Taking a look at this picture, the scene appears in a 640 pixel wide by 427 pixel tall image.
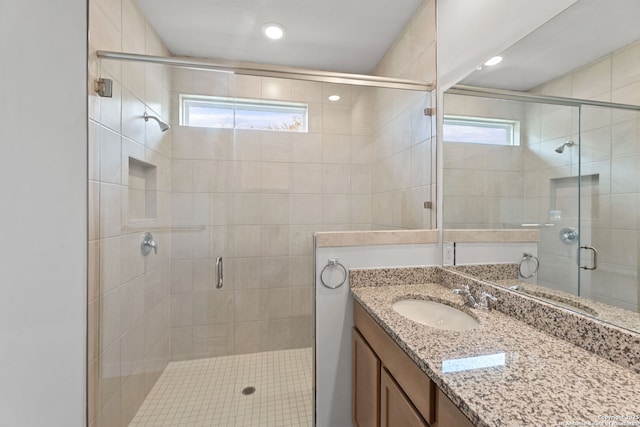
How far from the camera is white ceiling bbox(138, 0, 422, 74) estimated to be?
171 cm

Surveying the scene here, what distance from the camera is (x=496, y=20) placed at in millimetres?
1223

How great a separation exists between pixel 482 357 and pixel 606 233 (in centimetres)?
55

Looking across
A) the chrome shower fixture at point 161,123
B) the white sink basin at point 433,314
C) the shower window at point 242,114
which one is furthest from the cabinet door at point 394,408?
the chrome shower fixture at point 161,123

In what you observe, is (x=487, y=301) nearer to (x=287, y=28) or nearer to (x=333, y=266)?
(x=333, y=266)

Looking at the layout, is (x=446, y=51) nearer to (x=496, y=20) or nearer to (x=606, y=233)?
(x=496, y=20)

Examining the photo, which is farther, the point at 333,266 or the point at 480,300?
the point at 333,266

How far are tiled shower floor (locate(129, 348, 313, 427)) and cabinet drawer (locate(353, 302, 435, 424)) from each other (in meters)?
0.61

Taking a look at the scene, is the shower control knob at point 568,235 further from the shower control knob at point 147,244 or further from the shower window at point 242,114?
the shower control knob at point 147,244

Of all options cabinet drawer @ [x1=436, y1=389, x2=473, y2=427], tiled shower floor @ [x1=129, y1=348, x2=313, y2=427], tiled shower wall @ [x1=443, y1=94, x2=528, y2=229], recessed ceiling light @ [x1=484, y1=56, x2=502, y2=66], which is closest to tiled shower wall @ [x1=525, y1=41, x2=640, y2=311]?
tiled shower wall @ [x1=443, y1=94, x2=528, y2=229]

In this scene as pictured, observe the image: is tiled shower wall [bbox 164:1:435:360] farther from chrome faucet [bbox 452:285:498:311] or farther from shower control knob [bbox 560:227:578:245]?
shower control knob [bbox 560:227:578:245]

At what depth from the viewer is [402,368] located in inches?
36.1

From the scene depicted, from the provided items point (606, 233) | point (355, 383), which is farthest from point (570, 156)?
point (355, 383)

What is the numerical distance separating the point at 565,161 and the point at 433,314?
2.77ft
